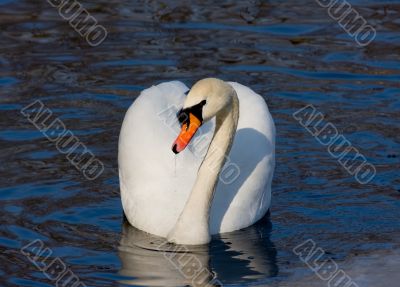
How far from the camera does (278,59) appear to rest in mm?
14133

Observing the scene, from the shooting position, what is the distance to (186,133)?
883 cm

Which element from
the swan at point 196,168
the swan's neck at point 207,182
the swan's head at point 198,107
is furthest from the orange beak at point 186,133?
the swan's neck at point 207,182

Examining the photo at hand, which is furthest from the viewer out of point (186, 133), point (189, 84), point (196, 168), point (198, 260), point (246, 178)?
point (189, 84)

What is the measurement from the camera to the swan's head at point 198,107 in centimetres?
882

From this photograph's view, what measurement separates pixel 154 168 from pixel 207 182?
0.58m

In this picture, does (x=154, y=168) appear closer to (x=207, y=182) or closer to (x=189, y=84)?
(x=207, y=182)

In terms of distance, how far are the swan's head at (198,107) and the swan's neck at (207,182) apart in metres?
0.35

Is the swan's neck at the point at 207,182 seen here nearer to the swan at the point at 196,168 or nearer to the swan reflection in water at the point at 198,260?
the swan at the point at 196,168

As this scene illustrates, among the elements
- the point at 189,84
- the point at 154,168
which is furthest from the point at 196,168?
the point at 189,84

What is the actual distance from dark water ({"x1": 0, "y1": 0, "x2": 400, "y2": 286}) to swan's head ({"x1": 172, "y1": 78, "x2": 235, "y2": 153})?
111cm

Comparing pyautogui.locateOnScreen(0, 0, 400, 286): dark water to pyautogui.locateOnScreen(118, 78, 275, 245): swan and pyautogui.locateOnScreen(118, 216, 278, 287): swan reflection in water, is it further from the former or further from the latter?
pyautogui.locateOnScreen(118, 78, 275, 245): swan

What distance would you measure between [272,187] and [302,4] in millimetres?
5569

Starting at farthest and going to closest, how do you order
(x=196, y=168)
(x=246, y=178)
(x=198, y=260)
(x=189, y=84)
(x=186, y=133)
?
(x=189, y=84) < (x=246, y=178) < (x=196, y=168) < (x=198, y=260) < (x=186, y=133)

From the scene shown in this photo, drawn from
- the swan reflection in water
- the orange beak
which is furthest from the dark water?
the orange beak
